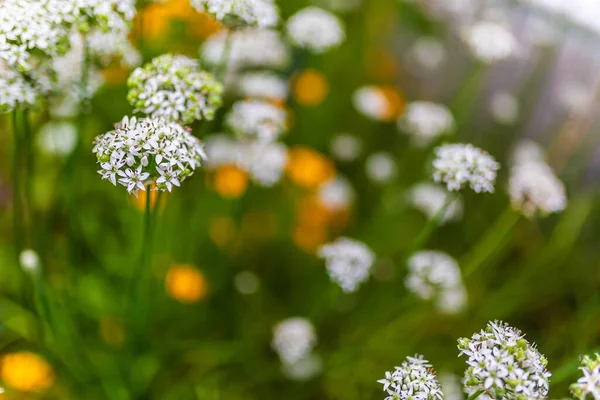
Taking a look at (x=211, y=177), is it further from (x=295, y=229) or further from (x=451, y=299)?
(x=451, y=299)

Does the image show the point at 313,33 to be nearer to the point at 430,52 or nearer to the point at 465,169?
the point at 465,169

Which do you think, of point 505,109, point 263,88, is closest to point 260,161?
point 263,88

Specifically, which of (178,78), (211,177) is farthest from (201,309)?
(178,78)

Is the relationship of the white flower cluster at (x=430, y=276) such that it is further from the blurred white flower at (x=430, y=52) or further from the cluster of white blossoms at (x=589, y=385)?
the blurred white flower at (x=430, y=52)

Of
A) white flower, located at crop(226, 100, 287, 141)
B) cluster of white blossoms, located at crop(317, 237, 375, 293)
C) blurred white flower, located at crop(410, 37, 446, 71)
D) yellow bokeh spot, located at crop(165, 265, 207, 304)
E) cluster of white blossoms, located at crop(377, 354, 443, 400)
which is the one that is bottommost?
cluster of white blossoms, located at crop(377, 354, 443, 400)

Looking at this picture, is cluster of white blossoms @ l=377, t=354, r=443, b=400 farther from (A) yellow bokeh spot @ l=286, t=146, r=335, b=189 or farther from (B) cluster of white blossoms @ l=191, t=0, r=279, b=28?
(A) yellow bokeh spot @ l=286, t=146, r=335, b=189

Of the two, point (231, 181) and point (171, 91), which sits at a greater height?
point (231, 181)

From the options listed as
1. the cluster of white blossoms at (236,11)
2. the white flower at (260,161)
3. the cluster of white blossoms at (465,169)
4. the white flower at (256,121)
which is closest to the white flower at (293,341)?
the white flower at (260,161)

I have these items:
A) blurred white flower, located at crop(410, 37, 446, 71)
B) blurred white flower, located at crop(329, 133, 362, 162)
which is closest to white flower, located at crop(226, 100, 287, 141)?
blurred white flower, located at crop(329, 133, 362, 162)
